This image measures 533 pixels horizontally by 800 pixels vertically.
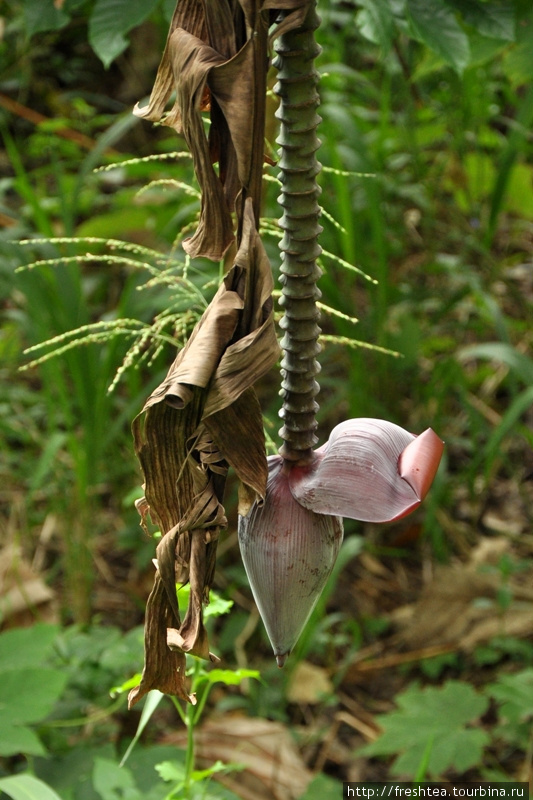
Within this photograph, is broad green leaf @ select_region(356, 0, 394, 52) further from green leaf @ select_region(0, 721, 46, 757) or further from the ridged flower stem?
green leaf @ select_region(0, 721, 46, 757)

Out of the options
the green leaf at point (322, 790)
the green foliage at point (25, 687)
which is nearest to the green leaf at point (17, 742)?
the green foliage at point (25, 687)

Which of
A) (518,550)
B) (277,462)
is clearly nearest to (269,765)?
(518,550)

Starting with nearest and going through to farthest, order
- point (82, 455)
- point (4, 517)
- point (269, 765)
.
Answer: point (269, 765) → point (82, 455) → point (4, 517)

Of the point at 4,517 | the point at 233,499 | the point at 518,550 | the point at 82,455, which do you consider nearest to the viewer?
the point at 82,455

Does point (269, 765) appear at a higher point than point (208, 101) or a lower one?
lower

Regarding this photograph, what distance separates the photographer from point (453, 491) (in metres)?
1.75

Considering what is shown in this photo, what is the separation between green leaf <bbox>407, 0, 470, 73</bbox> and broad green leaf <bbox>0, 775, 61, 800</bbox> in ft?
2.15

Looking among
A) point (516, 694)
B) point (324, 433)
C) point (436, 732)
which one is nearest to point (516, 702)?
point (516, 694)

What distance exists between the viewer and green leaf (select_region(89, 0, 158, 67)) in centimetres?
69

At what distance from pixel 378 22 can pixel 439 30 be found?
0.17ft

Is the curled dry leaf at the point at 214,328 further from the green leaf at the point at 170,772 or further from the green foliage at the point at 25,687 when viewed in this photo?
the green foliage at the point at 25,687

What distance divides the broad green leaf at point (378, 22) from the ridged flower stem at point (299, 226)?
342mm

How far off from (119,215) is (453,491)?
908mm

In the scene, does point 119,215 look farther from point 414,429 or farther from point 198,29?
point 198,29
